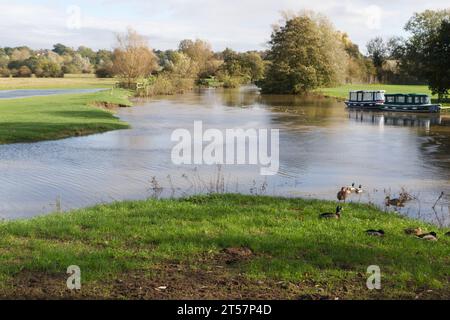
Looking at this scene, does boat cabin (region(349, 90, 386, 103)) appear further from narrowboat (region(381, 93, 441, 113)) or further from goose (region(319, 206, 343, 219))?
goose (region(319, 206, 343, 219))

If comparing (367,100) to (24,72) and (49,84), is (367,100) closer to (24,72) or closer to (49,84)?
(49,84)

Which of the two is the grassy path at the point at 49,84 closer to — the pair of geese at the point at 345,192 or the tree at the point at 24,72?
the tree at the point at 24,72

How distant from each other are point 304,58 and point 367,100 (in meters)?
26.3

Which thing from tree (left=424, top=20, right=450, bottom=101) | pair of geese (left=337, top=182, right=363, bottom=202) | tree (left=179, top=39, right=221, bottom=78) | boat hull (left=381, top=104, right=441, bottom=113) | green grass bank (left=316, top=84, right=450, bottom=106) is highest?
tree (left=179, top=39, right=221, bottom=78)

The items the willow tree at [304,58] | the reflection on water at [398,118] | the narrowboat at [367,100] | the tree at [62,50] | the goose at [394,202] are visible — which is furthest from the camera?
the tree at [62,50]

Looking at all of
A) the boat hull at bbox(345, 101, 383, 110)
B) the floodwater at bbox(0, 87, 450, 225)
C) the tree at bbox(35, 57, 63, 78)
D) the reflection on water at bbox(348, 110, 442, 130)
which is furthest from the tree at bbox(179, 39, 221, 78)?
the floodwater at bbox(0, 87, 450, 225)

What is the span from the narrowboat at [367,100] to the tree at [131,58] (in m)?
43.0

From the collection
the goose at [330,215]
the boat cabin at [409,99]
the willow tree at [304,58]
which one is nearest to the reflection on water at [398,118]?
the boat cabin at [409,99]

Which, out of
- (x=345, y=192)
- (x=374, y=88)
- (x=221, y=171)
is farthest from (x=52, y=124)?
(x=374, y=88)

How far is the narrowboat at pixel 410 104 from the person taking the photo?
4188 cm

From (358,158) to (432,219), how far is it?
8.65 m

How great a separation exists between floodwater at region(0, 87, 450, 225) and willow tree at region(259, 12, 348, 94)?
43033 mm

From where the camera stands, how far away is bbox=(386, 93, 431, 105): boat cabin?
139 ft
